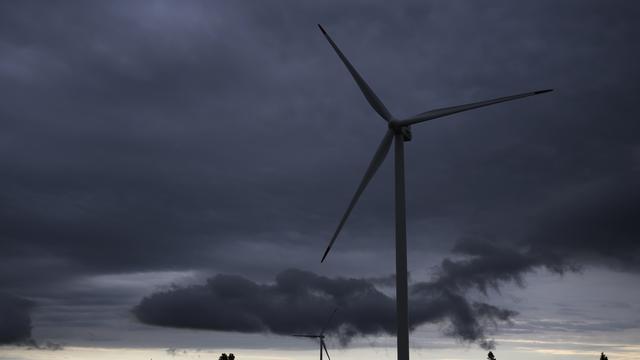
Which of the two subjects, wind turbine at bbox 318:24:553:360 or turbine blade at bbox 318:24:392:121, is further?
turbine blade at bbox 318:24:392:121

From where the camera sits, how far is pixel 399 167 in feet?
238

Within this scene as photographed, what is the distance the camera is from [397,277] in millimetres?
65125

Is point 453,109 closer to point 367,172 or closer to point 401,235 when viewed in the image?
point 367,172

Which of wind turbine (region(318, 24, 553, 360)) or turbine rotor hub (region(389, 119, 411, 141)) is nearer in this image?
wind turbine (region(318, 24, 553, 360))

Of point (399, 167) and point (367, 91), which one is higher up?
point (367, 91)

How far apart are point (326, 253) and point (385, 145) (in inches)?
575

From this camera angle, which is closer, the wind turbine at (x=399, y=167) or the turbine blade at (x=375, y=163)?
the wind turbine at (x=399, y=167)

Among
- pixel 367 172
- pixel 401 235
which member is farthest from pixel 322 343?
pixel 401 235

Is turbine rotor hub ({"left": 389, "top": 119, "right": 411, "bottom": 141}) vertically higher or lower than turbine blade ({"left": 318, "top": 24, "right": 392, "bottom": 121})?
lower

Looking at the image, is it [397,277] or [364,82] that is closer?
[397,277]

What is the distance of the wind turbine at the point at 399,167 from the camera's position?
6406 centimetres

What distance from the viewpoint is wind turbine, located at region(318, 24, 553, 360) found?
210ft

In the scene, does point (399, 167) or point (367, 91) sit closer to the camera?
point (399, 167)

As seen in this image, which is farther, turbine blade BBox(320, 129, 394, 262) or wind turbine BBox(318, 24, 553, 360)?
turbine blade BBox(320, 129, 394, 262)
